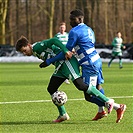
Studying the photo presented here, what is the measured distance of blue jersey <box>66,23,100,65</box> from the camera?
977 centimetres

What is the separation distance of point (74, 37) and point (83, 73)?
0.63 m

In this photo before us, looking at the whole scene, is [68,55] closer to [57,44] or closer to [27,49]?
[57,44]

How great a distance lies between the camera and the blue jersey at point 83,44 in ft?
32.1

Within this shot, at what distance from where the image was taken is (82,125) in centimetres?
955

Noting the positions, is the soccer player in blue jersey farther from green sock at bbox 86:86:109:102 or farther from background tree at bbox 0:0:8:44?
background tree at bbox 0:0:8:44

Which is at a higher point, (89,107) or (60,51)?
(60,51)

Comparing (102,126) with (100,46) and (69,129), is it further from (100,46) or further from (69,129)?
(100,46)

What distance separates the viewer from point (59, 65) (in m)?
9.95

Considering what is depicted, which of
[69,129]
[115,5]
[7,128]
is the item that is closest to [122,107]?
[69,129]

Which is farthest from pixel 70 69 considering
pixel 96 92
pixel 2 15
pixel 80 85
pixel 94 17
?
pixel 94 17

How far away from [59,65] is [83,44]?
0.52 m

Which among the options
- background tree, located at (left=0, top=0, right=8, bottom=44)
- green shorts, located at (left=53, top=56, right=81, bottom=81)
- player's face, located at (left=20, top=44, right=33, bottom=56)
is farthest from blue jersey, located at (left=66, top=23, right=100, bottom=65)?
background tree, located at (left=0, top=0, right=8, bottom=44)

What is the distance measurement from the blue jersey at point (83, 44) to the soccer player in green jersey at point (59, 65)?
14 centimetres

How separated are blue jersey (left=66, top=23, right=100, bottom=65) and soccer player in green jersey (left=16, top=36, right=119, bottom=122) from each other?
0.47 feet
